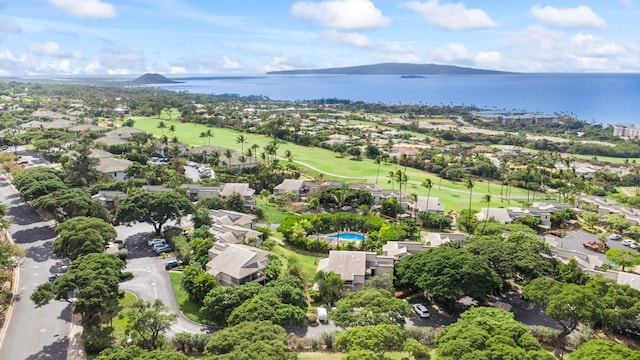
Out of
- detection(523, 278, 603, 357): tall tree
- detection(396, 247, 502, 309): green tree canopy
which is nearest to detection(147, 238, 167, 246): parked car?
detection(396, 247, 502, 309): green tree canopy

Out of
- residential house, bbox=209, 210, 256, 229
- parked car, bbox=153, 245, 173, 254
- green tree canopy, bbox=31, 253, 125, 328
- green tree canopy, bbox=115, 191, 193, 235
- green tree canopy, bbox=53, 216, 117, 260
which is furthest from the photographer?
residential house, bbox=209, 210, 256, 229

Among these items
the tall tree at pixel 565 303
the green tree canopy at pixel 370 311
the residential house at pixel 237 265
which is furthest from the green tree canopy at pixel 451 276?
the residential house at pixel 237 265

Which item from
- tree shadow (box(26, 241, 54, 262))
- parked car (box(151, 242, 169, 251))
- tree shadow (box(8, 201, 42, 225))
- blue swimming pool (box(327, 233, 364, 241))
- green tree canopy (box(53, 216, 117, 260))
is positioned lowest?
blue swimming pool (box(327, 233, 364, 241))

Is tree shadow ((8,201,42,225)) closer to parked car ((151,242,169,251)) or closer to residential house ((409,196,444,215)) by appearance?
parked car ((151,242,169,251))

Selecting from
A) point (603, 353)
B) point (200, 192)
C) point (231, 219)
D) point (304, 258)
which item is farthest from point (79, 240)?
point (603, 353)

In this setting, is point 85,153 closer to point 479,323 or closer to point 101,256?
point 101,256

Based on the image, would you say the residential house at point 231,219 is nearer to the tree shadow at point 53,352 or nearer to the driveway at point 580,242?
the tree shadow at point 53,352

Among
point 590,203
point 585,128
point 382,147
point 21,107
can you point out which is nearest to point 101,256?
point 590,203
